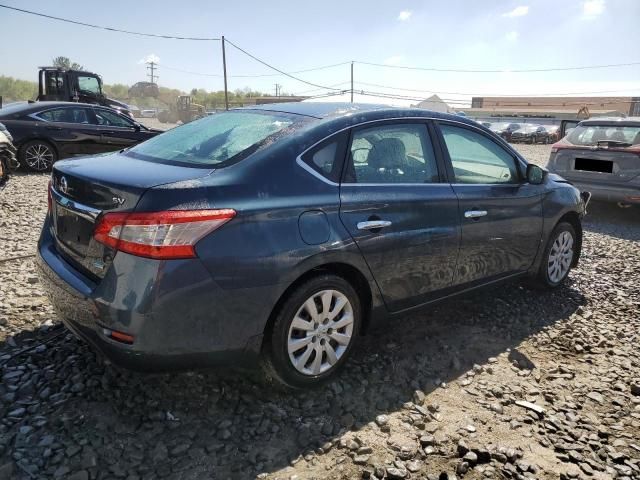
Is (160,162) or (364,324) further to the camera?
(364,324)

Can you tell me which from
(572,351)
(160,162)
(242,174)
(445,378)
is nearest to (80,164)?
(160,162)

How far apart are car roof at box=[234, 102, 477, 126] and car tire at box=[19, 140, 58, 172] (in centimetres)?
806

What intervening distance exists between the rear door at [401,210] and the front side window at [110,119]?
9020 millimetres

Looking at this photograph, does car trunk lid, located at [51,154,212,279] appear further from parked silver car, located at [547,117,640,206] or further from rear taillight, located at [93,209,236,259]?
parked silver car, located at [547,117,640,206]

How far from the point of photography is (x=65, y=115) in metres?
10.2

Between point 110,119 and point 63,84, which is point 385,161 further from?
point 63,84

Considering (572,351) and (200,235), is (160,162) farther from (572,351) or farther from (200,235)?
(572,351)

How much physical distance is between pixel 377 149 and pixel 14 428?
246 centimetres

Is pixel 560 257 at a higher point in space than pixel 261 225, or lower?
lower

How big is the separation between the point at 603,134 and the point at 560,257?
4.08 meters

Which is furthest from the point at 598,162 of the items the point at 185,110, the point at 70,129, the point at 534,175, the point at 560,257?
the point at 185,110

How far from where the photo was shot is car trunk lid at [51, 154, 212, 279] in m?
2.40

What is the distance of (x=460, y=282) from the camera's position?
365 cm

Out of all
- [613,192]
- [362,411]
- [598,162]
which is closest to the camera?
[362,411]
